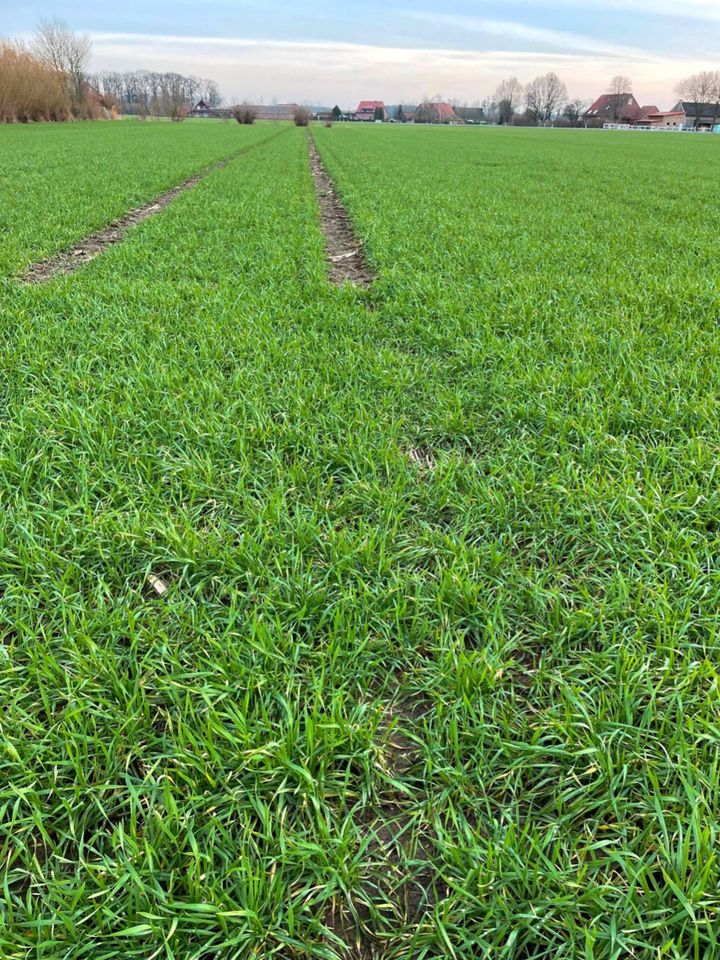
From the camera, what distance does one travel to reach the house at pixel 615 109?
121500mm

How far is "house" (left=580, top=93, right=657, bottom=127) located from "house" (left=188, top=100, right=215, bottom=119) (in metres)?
83.7

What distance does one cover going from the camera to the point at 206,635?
194cm

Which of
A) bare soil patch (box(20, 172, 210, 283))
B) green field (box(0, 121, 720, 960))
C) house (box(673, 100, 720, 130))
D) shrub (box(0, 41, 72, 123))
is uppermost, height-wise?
house (box(673, 100, 720, 130))

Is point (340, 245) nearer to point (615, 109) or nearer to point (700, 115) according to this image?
point (700, 115)

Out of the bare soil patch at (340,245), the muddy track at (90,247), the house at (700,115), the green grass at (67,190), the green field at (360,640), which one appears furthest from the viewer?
the house at (700,115)

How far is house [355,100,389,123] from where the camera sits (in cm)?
13750

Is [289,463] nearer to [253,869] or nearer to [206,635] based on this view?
[206,635]

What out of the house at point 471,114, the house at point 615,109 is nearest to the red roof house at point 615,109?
the house at point 615,109

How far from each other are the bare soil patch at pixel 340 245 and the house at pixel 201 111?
135 m

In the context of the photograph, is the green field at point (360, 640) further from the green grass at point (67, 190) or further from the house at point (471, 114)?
the house at point (471, 114)

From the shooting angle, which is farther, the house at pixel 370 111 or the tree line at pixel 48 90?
the house at pixel 370 111

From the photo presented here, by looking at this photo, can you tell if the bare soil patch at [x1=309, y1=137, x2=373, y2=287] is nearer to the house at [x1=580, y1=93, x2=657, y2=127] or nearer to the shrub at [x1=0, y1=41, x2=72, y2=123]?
the shrub at [x1=0, y1=41, x2=72, y2=123]

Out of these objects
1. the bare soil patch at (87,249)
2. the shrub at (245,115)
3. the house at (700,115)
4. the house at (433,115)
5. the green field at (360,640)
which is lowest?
the green field at (360,640)

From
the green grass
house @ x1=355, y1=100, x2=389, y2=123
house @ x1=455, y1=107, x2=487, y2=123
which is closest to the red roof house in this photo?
house @ x1=455, y1=107, x2=487, y2=123
